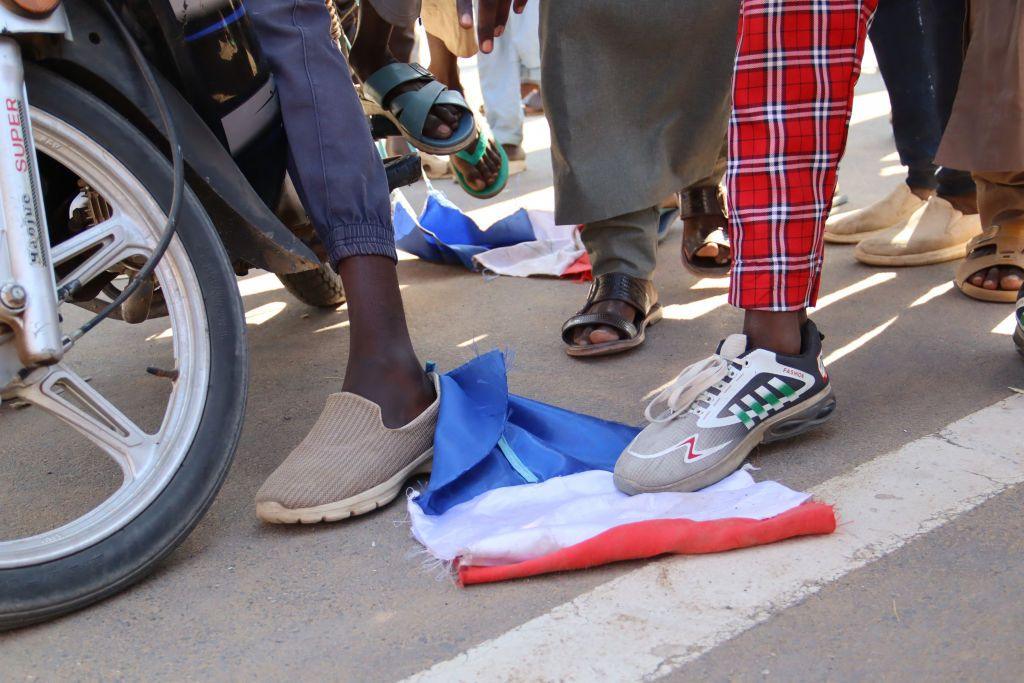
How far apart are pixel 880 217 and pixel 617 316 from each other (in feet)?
3.90

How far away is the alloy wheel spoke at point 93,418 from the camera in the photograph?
1.34 m

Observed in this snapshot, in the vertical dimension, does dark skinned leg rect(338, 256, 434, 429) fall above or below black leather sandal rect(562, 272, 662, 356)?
above

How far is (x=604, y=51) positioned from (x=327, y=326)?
3.25 ft

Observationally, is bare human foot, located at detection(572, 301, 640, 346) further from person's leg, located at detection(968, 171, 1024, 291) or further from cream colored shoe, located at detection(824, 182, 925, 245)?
cream colored shoe, located at detection(824, 182, 925, 245)

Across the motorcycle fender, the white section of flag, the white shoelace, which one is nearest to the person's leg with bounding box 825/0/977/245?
the white shoelace

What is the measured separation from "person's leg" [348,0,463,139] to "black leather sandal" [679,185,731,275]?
2.25 feet

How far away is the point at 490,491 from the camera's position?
155 centimetres

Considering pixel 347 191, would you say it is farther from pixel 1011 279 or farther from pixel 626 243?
pixel 1011 279

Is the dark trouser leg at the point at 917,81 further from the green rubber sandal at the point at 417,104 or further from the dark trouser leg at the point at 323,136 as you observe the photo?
the dark trouser leg at the point at 323,136

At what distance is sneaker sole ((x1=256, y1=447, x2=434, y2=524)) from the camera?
4.85 feet

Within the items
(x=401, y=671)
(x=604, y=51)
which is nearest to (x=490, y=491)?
(x=401, y=671)

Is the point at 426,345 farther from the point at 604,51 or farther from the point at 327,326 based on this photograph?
the point at 604,51

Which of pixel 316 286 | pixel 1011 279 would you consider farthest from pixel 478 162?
pixel 1011 279

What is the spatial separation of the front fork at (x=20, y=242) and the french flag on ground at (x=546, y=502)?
0.56 m
